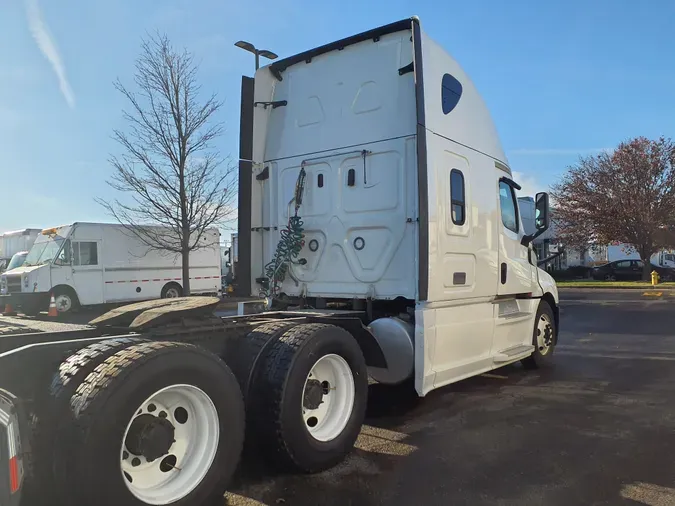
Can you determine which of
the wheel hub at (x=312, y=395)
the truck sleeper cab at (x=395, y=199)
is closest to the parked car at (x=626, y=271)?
the truck sleeper cab at (x=395, y=199)

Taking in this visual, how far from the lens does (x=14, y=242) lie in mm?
26562

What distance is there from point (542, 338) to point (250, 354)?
5284mm

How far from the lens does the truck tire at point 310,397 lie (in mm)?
3777

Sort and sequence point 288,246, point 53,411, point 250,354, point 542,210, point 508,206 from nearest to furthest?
point 53,411, point 250,354, point 288,246, point 508,206, point 542,210

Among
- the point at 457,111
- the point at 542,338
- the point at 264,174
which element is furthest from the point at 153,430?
the point at 542,338

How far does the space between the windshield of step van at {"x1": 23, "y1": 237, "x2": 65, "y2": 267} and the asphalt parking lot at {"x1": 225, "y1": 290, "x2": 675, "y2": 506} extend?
15007 mm

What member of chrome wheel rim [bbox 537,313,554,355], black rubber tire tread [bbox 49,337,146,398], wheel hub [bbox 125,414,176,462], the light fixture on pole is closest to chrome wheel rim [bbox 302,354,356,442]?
wheel hub [bbox 125,414,176,462]

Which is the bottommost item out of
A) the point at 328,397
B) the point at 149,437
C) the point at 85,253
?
the point at 328,397

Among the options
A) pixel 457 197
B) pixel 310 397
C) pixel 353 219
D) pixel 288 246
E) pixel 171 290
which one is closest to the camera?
pixel 310 397

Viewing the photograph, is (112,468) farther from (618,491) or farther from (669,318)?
(669,318)

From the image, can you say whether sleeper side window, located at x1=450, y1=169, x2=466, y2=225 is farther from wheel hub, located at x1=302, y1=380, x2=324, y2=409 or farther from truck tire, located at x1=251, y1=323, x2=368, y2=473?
wheel hub, located at x1=302, y1=380, x2=324, y2=409

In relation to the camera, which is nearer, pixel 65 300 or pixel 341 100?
pixel 341 100

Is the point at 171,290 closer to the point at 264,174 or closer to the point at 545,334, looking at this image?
the point at 264,174

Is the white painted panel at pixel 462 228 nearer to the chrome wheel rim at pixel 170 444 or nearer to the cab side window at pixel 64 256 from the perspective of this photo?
the chrome wheel rim at pixel 170 444
